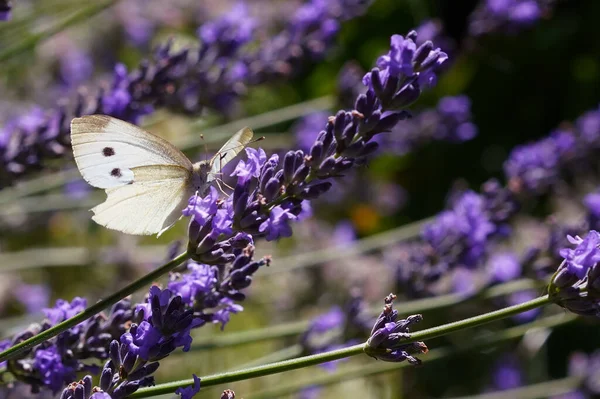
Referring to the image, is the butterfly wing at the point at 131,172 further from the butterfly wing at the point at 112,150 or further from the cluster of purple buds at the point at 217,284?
the cluster of purple buds at the point at 217,284

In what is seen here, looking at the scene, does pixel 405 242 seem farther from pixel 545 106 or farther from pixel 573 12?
pixel 573 12

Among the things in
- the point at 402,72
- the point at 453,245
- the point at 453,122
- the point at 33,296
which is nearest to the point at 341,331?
the point at 453,245

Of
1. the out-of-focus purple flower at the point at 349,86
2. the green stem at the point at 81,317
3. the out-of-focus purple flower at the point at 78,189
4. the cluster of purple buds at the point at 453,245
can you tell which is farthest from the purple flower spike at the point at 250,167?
the out-of-focus purple flower at the point at 78,189

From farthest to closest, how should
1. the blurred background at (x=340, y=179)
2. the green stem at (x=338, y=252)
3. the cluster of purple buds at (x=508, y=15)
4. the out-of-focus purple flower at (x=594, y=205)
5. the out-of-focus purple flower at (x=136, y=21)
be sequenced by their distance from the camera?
the out-of-focus purple flower at (x=136, y=21) < the cluster of purple buds at (x=508, y=15) < the green stem at (x=338, y=252) < the blurred background at (x=340, y=179) < the out-of-focus purple flower at (x=594, y=205)

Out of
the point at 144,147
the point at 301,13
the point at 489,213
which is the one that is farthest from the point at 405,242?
the point at 144,147

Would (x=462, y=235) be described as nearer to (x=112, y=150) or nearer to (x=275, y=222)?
(x=275, y=222)

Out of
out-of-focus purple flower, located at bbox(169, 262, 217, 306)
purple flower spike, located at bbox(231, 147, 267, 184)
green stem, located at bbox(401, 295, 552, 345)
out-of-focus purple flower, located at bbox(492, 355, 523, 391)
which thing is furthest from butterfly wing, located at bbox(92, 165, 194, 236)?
out-of-focus purple flower, located at bbox(492, 355, 523, 391)
